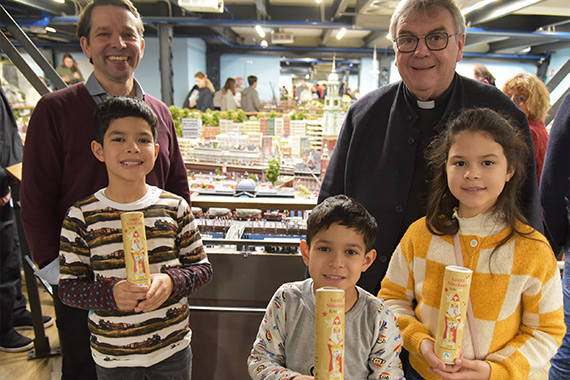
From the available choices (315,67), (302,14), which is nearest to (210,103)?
(302,14)

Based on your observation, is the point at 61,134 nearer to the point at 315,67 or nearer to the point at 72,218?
the point at 72,218

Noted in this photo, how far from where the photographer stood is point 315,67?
1919cm

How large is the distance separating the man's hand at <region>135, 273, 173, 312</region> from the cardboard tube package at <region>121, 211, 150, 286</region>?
0.09 m

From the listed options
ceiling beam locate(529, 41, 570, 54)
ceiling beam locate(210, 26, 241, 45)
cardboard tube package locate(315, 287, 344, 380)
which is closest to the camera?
cardboard tube package locate(315, 287, 344, 380)

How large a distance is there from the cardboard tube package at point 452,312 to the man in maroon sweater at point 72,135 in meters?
1.36

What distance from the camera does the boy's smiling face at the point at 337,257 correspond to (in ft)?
3.76

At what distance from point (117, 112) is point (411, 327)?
1.28 m

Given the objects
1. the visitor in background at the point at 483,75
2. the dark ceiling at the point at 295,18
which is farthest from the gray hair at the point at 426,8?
the dark ceiling at the point at 295,18

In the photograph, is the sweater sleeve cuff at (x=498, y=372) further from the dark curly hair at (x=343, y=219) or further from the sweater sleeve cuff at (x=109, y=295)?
the sweater sleeve cuff at (x=109, y=295)

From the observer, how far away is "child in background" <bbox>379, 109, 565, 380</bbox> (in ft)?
4.03

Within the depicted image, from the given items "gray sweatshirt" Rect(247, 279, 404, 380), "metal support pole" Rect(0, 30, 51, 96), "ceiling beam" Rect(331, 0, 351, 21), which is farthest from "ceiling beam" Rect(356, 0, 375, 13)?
"gray sweatshirt" Rect(247, 279, 404, 380)

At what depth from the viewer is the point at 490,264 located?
4.16 feet

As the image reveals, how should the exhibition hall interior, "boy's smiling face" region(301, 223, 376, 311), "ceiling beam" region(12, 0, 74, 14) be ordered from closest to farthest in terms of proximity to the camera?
1. "boy's smiling face" region(301, 223, 376, 311)
2. the exhibition hall interior
3. "ceiling beam" region(12, 0, 74, 14)

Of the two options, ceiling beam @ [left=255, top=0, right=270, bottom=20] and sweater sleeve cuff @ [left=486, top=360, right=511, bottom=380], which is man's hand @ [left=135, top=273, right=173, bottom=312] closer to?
sweater sleeve cuff @ [left=486, top=360, right=511, bottom=380]
